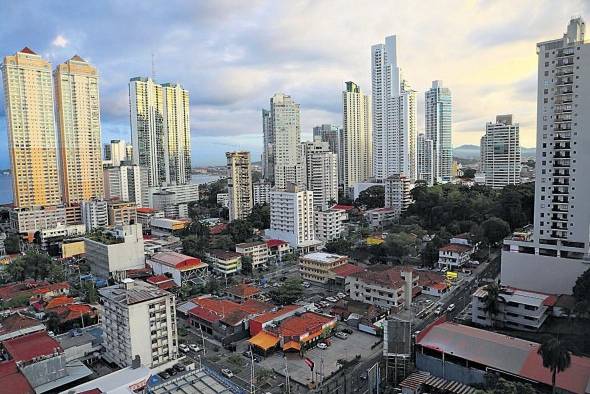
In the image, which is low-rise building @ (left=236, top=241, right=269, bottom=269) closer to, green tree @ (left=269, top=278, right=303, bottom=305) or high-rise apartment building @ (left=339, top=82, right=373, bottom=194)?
green tree @ (left=269, top=278, right=303, bottom=305)

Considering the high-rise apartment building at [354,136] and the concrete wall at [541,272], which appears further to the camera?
the high-rise apartment building at [354,136]

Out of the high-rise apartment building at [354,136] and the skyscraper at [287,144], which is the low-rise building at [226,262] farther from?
the high-rise apartment building at [354,136]

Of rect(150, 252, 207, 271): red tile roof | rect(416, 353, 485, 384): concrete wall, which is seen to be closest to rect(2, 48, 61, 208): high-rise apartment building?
rect(150, 252, 207, 271): red tile roof

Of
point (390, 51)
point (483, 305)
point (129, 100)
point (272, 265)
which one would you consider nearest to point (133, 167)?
point (129, 100)

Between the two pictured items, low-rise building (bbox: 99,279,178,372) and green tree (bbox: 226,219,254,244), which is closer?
low-rise building (bbox: 99,279,178,372)

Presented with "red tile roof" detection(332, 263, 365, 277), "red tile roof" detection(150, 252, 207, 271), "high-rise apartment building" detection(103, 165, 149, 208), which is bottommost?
"red tile roof" detection(332, 263, 365, 277)

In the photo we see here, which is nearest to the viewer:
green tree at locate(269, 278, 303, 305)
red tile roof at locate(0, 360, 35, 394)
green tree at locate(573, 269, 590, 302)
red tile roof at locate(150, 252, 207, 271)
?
red tile roof at locate(0, 360, 35, 394)

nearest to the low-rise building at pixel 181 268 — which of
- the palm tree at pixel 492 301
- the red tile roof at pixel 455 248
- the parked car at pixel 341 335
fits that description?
the parked car at pixel 341 335

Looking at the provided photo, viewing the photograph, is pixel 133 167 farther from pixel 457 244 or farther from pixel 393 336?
pixel 393 336
